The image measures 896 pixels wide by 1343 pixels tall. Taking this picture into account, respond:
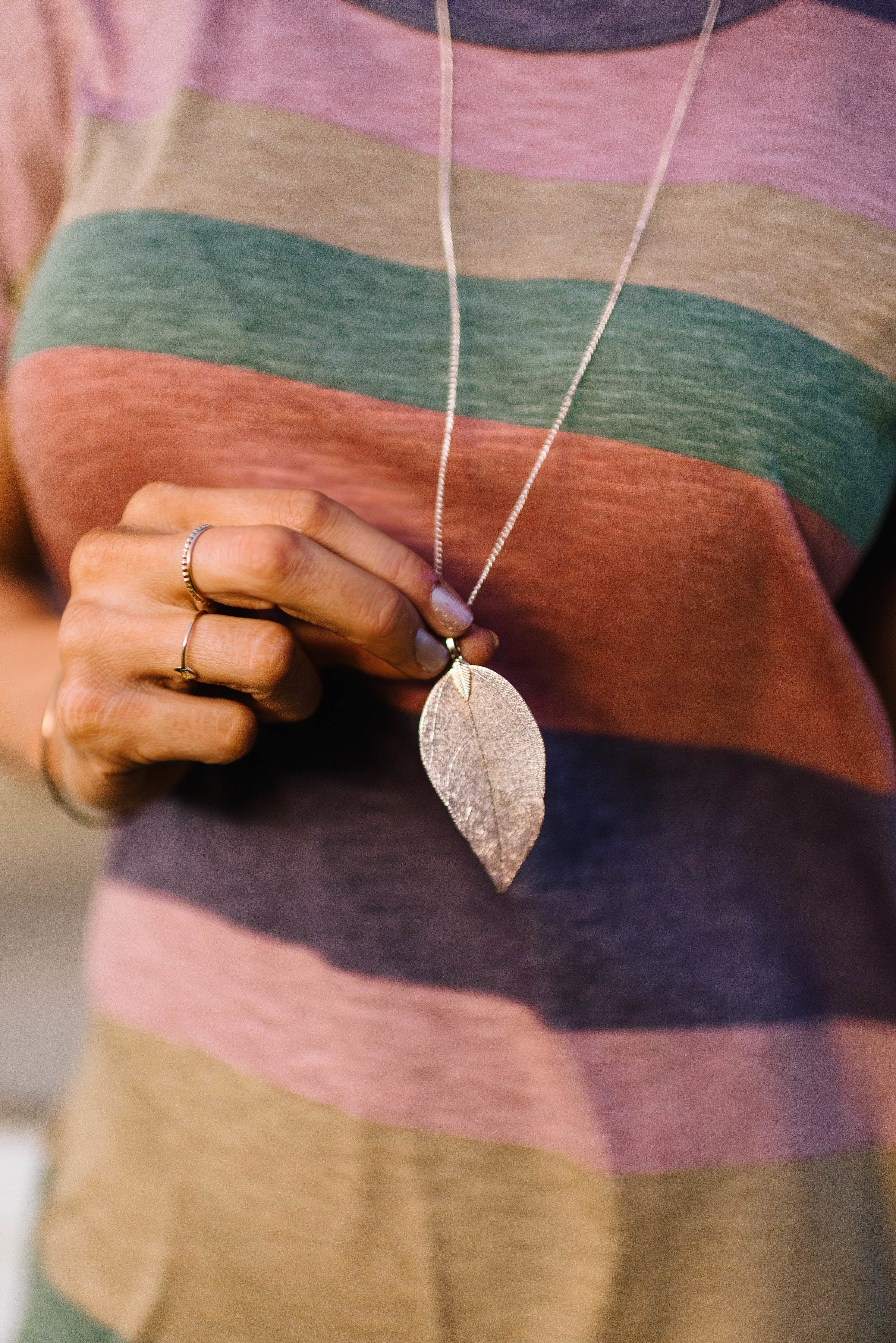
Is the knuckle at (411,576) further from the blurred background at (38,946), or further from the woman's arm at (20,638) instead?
the blurred background at (38,946)

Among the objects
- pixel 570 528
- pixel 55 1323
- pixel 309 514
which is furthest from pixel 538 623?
pixel 55 1323

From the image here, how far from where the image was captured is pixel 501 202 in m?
0.66

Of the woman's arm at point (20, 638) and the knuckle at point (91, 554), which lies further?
the woman's arm at point (20, 638)

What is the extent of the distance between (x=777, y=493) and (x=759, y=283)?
0.14 meters

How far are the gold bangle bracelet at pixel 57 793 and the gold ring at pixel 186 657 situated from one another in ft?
0.69

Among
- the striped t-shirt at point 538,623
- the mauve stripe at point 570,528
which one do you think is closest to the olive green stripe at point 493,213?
the striped t-shirt at point 538,623

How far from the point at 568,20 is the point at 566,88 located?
0.05 m

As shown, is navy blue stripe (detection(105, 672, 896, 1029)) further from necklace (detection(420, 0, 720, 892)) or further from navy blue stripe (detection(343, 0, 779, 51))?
navy blue stripe (detection(343, 0, 779, 51))

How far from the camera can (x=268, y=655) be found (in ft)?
1.71

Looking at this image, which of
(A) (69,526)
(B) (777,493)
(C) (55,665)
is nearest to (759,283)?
(B) (777,493)

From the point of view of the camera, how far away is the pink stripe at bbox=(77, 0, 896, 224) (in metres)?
0.60

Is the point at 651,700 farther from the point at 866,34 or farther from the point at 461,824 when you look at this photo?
the point at 866,34

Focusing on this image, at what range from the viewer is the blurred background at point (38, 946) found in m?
2.21

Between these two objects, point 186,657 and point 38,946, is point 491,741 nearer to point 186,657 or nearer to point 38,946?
point 186,657
